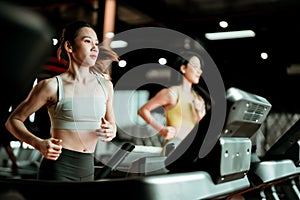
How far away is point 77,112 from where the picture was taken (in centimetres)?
135

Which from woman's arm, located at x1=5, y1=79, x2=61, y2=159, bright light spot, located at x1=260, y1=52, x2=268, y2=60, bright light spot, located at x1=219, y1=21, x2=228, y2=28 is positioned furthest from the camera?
bright light spot, located at x1=260, y1=52, x2=268, y2=60

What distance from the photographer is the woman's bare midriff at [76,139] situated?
1.31 meters

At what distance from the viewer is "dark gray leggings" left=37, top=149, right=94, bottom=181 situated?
50.9 inches

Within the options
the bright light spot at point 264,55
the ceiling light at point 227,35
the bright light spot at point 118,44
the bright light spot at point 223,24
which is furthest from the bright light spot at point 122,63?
the bright light spot at point 264,55

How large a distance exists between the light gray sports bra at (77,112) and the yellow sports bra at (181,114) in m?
0.96

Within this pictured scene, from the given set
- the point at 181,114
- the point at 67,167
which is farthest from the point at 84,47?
the point at 181,114

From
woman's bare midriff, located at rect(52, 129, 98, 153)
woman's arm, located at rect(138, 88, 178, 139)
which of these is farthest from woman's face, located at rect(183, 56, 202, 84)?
woman's bare midriff, located at rect(52, 129, 98, 153)

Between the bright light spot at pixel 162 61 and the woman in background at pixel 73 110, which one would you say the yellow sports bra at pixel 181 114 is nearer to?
the bright light spot at pixel 162 61

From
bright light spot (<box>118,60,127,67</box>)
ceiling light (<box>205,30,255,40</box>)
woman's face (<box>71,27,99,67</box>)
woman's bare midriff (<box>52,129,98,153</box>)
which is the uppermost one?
ceiling light (<box>205,30,255,40</box>)

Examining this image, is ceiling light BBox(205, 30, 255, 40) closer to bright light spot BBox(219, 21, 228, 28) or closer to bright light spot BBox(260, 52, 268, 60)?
bright light spot BBox(219, 21, 228, 28)

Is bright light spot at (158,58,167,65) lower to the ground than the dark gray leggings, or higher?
higher

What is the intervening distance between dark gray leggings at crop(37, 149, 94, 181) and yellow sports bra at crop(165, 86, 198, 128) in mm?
1032

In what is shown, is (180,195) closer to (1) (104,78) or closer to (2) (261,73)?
(1) (104,78)

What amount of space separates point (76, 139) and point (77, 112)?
0.28 feet
